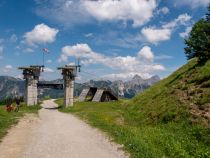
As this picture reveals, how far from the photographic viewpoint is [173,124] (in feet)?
103

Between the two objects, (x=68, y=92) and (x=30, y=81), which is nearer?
(x=68, y=92)

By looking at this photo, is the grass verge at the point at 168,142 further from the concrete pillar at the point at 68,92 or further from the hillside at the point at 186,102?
the concrete pillar at the point at 68,92

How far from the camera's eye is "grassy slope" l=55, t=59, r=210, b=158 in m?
20.5

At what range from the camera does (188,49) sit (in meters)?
51.8

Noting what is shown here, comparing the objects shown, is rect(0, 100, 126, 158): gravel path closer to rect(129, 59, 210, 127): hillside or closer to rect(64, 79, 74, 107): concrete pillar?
rect(129, 59, 210, 127): hillside

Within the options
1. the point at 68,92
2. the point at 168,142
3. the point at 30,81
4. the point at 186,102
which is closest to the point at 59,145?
the point at 168,142

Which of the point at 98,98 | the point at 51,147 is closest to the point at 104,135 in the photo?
the point at 51,147

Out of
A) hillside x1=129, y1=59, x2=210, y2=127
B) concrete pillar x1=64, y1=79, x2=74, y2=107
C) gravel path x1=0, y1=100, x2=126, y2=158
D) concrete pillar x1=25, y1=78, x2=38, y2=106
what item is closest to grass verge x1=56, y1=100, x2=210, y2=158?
gravel path x1=0, y1=100, x2=126, y2=158

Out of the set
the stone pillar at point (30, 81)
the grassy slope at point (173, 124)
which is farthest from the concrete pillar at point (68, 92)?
the grassy slope at point (173, 124)

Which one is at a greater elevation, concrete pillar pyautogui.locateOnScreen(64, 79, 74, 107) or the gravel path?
concrete pillar pyautogui.locateOnScreen(64, 79, 74, 107)

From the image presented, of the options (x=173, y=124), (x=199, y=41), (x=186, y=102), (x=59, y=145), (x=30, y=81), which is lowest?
(x=59, y=145)

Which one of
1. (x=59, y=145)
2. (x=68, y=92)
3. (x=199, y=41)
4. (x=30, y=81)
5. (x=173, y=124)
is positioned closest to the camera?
(x=59, y=145)

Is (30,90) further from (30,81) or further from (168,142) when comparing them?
(168,142)

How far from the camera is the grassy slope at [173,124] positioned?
20527mm
